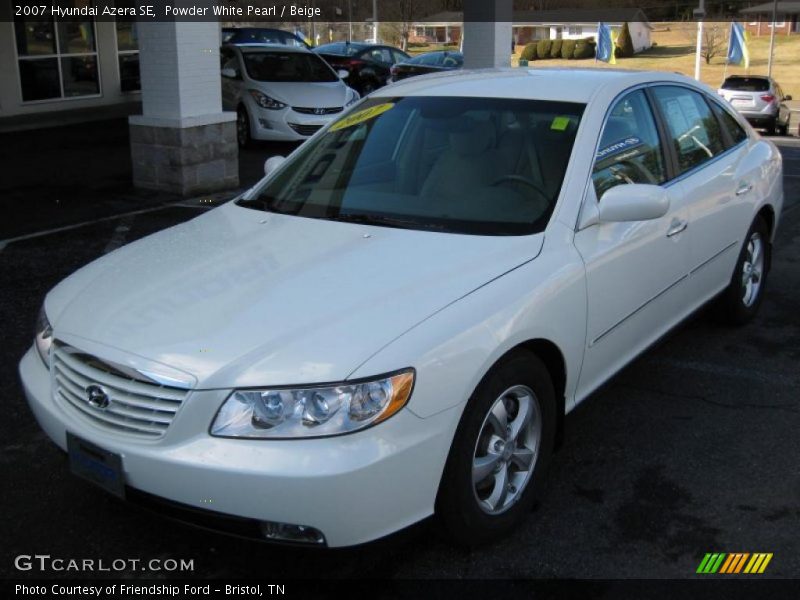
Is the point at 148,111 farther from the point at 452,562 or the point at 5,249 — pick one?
the point at 452,562

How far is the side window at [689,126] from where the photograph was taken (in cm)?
471

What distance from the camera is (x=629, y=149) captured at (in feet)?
14.0

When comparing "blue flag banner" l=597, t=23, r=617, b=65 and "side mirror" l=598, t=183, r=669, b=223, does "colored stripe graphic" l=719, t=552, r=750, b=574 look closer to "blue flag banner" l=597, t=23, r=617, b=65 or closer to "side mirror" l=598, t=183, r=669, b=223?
"side mirror" l=598, t=183, r=669, b=223

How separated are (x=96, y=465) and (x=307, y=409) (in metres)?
0.79

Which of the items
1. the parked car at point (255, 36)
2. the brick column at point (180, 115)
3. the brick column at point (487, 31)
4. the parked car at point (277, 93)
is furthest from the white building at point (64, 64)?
the brick column at point (487, 31)

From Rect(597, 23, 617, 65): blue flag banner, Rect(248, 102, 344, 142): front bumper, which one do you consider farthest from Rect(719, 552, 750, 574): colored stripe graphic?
Rect(597, 23, 617, 65): blue flag banner

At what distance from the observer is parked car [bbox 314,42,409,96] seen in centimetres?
2269

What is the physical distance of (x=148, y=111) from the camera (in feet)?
33.0

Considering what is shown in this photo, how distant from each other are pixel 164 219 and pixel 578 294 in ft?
19.9

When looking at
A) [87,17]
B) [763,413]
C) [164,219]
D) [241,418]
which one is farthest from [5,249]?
[87,17]

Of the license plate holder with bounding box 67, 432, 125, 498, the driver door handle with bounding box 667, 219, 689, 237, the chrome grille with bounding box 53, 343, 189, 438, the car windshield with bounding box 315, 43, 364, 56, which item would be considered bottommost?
the license plate holder with bounding box 67, 432, 125, 498

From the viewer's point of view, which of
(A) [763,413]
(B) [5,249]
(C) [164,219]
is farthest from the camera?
(C) [164,219]

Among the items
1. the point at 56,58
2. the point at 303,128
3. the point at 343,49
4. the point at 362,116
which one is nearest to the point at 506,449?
the point at 362,116

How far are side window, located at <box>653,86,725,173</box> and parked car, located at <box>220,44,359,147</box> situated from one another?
28.4 feet
